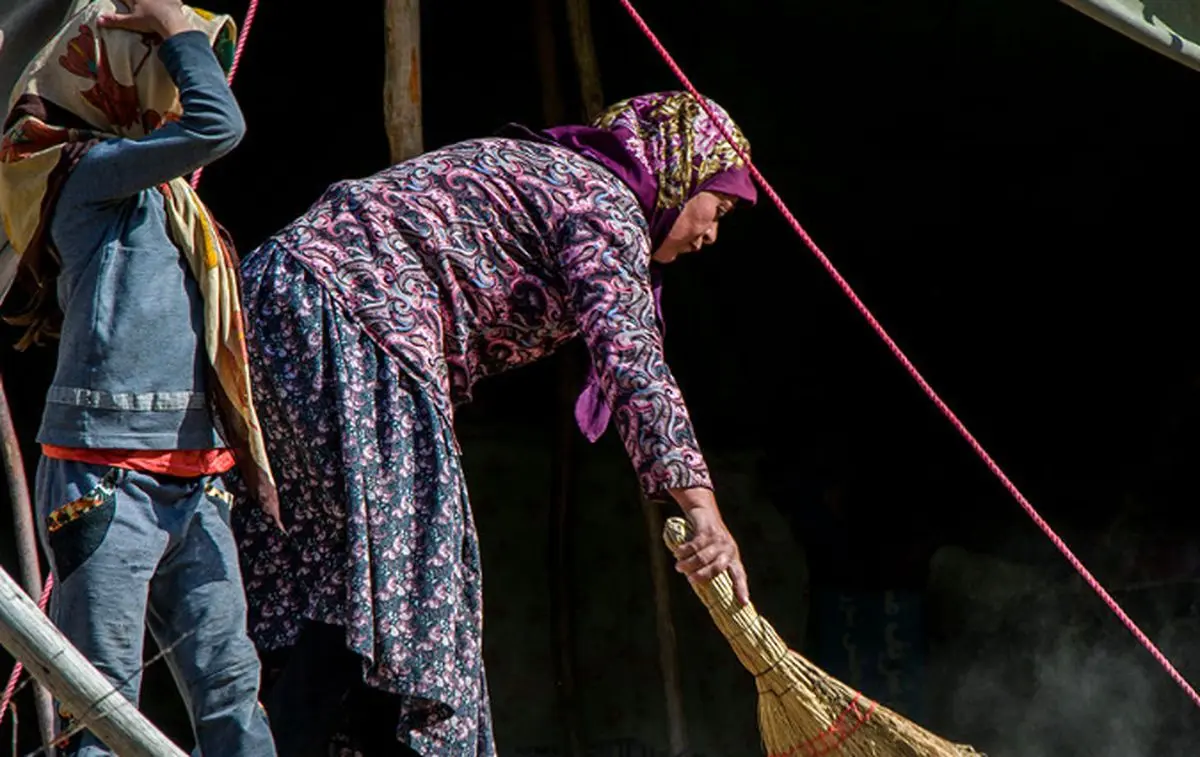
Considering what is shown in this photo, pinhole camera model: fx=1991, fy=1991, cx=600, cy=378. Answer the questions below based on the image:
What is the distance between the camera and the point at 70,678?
2076 millimetres

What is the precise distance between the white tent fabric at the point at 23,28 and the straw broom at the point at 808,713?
133 centimetres

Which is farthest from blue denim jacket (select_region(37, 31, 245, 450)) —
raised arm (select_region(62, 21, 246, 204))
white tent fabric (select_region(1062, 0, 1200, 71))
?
white tent fabric (select_region(1062, 0, 1200, 71))

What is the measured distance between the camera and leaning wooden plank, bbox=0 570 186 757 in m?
2.05

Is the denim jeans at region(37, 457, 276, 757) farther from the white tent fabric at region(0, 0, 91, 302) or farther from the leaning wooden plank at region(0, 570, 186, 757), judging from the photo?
the white tent fabric at region(0, 0, 91, 302)

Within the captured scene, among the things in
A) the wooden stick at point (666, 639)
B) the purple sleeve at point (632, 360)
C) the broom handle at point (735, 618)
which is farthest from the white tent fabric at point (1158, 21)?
the wooden stick at point (666, 639)

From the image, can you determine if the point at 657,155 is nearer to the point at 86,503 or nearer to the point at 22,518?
the point at 86,503

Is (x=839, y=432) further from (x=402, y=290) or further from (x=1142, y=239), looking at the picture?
(x=402, y=290)

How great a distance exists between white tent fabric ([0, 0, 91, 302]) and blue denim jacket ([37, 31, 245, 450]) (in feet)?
2.49

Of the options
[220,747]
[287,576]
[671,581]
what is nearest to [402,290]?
[287,576]

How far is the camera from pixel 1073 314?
4.75 metres

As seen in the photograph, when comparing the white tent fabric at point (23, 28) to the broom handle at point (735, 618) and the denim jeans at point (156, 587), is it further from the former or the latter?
the broom handle at point (735, 618)

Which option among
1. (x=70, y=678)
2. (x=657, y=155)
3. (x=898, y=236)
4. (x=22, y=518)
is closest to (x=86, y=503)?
(x=70, y=678)

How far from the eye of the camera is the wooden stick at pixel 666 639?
15.8 ft

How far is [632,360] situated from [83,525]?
779mm
